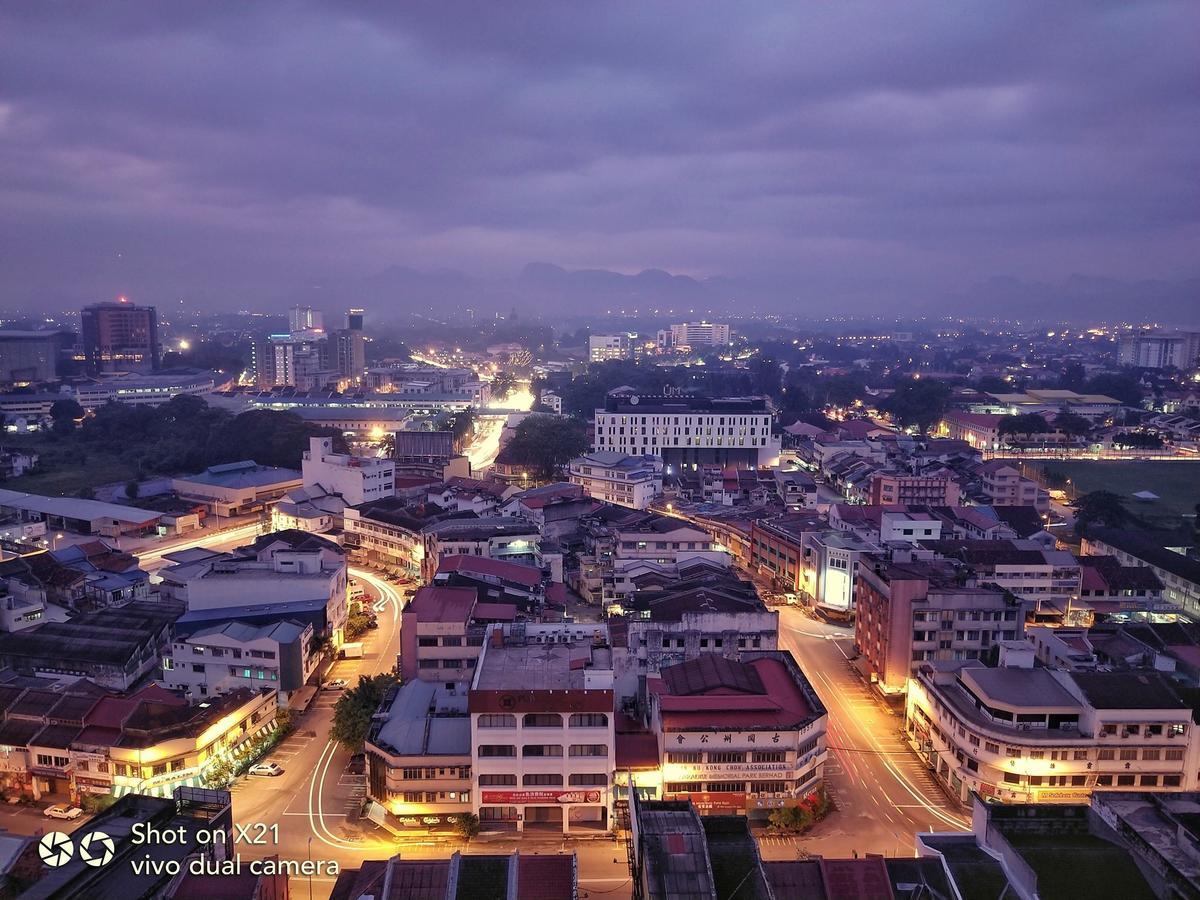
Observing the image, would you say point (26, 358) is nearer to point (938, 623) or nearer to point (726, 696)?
point (726, 696)

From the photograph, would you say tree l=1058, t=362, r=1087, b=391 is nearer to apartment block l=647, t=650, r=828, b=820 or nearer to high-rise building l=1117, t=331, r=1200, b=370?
high-rise building l=1117, t=331, r=1200, b=370

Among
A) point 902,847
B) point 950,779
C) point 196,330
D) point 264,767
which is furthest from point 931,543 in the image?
point 196,330

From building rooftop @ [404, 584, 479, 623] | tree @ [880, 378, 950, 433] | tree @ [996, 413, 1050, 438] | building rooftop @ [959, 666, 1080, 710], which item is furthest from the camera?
tree @ [880, 378, 950, 433]

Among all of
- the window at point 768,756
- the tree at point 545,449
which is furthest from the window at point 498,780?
the tree at point 545,449

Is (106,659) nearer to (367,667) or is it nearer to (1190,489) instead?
(367,667)

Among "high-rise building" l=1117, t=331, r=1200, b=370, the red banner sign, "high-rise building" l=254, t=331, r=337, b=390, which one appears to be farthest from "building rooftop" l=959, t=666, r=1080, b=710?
"high-rise building" l=1117, t=331, r=1200, b=370

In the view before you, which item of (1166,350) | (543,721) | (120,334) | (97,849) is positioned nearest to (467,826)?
(543,721)
